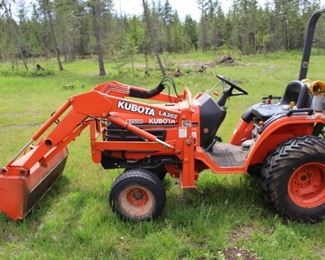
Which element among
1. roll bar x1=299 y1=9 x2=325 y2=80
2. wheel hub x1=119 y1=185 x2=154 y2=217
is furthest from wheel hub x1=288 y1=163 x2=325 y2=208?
wheel hub x1=119 y1=185 x2=154 y2=217

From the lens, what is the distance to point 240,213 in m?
4.40

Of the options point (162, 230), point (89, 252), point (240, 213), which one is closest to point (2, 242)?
→ point (89, 252)

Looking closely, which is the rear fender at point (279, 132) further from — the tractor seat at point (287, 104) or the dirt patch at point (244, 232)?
the dirt patch at point (244, 232)

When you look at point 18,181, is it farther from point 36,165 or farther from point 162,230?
point 162,230

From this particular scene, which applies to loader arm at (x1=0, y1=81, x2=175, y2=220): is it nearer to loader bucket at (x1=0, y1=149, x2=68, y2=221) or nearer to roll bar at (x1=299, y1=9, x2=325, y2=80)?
loader bucket at (x1=0, y1=149, x2=68, y2=221)

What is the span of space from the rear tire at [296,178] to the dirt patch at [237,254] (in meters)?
0.67

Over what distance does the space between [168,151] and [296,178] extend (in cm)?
134

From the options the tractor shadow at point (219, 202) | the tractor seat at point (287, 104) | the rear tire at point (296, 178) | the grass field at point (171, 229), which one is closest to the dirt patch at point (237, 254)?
the grass field at point (171, 229)

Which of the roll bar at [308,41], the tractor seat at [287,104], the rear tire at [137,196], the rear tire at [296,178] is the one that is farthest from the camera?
the roll bar at [308,41]

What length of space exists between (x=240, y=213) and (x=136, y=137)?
4.47ft

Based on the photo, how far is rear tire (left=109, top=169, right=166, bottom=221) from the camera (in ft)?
13.7

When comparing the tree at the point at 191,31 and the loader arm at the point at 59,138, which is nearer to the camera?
the loader arm at the point at 59,138

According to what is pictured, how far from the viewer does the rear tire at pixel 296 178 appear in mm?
4074

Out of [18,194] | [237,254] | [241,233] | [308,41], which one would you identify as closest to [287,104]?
[308,41]
